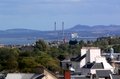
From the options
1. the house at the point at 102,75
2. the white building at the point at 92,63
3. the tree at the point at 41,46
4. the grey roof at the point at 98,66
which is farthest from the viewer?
the tree at the point at 41,46

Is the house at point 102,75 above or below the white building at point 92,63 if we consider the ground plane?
above

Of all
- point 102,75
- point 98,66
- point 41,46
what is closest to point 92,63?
point 98,66

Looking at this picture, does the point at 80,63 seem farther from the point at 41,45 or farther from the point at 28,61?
the point at 41,45

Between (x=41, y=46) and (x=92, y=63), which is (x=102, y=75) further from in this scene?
(x=41, y=46)

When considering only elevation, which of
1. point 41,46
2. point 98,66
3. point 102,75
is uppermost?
point 102,75

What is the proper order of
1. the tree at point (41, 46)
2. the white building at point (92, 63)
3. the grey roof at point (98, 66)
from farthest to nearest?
the tree at point (41, 46) → the grey roof at point (98, 66) → the white building at point (92, 63)

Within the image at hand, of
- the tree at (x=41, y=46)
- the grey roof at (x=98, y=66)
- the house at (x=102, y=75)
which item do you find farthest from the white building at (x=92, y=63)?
the tree at (x=41, y=46)

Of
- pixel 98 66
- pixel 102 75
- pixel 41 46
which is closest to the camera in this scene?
pixel 102 75

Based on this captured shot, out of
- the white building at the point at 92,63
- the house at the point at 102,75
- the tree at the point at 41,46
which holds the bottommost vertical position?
the tree at the point at 41,46

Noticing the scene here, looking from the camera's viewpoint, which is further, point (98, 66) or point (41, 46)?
point (41, 46)

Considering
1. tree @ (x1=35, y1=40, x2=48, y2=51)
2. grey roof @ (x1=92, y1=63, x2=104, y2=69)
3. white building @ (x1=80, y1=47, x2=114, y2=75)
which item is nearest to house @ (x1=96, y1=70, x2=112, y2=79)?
white building @ (x1=80, y1=47, x2=114, y2=75)

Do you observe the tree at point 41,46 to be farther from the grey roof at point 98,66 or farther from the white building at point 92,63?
the grey roof at point 98,66

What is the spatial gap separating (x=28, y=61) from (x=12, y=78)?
120 ft

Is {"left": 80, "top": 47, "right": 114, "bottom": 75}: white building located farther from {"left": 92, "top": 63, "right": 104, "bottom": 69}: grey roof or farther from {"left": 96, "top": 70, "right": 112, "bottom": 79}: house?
{"left": 96, "top": 70, "right": 112, "bottom": 79}: house
